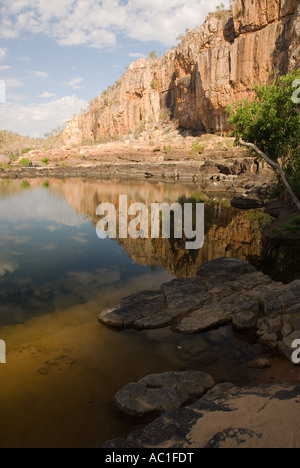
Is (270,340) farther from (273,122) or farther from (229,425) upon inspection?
(273,122)

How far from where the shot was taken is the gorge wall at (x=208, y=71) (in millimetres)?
45750

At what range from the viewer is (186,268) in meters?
11.2

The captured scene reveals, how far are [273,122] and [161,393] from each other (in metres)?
15.2

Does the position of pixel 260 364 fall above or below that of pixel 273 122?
below

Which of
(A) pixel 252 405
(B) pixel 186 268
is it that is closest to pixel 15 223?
(B) pixel 186 268

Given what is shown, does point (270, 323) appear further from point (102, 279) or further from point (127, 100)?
point (127, 100)

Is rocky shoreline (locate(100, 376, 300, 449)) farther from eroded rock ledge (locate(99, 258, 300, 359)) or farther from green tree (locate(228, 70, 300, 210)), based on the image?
green tree (locate(228, 70, 300, 210))

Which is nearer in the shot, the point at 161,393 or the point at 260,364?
the point at 161,393

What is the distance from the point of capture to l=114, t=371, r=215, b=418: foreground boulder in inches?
180

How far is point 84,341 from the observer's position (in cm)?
662

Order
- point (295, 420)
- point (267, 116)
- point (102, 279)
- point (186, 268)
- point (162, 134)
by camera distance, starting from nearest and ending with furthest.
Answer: point (295, 420) < point (102, 279) < point (186, 268) < point (267, 116) < point (162, 134)

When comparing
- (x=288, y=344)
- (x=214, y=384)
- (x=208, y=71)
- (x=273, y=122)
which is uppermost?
(x=208, y=71)

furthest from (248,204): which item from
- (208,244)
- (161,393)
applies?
(161,393)

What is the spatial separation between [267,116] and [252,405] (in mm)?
15234
